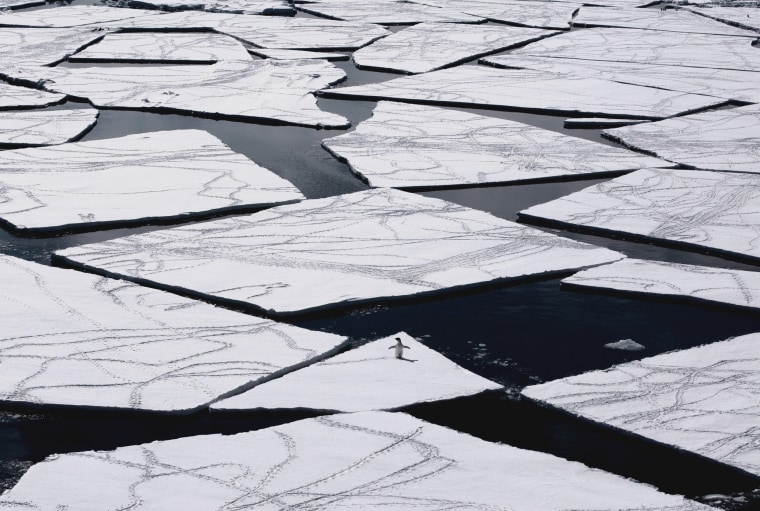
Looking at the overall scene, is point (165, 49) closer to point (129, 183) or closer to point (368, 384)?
point (129, 183)

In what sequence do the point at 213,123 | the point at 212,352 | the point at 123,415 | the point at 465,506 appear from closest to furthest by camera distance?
the point at 465,506 → the point at 123,415 → the point at 212,352 → the point at 213,123

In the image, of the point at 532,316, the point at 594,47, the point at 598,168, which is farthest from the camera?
the point at 594,47

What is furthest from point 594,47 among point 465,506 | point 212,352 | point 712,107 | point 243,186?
point 465,506

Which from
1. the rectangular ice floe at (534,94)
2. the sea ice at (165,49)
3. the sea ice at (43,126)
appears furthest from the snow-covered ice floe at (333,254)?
the sea ice at (165,49)

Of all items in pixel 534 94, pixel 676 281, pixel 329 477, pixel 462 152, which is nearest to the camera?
pixel 329 477

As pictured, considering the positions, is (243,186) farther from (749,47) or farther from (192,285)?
(749,47)

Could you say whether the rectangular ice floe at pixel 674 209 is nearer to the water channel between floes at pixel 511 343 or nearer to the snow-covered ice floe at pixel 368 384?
the water channel between floes at pixel 511 343

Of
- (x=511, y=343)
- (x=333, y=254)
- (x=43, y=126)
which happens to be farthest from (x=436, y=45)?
(x=511, y=343)
